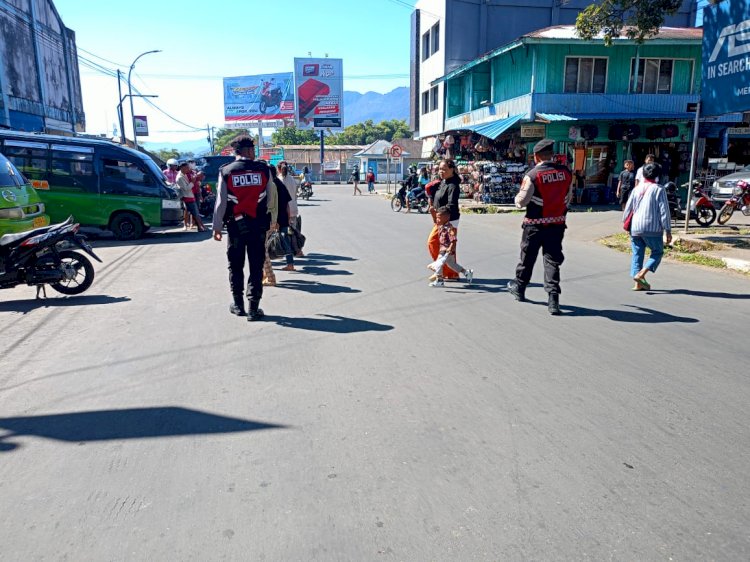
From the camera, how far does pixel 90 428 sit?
3.67 meters

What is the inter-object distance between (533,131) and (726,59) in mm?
11008

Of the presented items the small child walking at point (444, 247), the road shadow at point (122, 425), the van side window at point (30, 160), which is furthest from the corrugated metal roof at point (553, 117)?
the road shadow at point (122, 425)

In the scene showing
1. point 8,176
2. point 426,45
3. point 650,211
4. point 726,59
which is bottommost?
point 650,211

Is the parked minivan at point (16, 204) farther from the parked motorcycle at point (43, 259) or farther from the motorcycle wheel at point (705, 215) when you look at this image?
the motorcycle wheel at point (705, 215)

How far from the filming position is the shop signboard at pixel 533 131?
71.4 feet

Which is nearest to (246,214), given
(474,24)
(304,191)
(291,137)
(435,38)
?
(304,191)

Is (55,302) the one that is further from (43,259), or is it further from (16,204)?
(16,204)

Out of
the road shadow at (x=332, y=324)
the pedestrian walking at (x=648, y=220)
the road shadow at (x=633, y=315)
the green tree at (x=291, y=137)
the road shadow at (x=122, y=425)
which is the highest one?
the green tree at (x=291, y=137)

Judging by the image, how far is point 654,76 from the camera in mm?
22562

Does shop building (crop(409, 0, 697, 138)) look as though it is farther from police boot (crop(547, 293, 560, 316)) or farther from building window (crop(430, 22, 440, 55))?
police boot (crop(547, 293, 560, 316))

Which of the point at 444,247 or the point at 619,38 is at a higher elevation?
the point at 619,38

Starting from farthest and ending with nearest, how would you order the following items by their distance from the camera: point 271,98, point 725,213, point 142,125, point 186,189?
point 271,98 → point 142,125 → point 725,213 → point 186,189

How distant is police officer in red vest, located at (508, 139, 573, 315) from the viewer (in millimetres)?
6316

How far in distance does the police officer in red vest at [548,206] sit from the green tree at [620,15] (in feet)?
27.3
